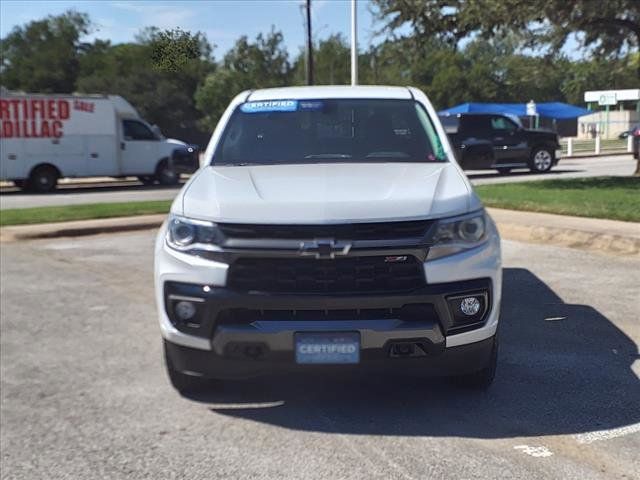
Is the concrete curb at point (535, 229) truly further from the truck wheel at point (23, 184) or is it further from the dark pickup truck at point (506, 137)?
the dark pickup truck at point (506, 137)

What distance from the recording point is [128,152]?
75.4 ft

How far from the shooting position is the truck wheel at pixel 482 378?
4262mm

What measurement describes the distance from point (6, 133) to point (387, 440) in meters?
20.1

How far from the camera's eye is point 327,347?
3723mm

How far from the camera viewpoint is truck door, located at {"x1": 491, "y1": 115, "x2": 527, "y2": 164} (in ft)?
74.9

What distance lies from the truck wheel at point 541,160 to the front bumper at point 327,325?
801 inches

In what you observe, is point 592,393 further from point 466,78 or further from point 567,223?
point 466,78

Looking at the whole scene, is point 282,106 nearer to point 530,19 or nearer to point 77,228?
point 77,228

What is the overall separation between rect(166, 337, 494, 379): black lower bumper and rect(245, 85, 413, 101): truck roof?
2184 millimetres

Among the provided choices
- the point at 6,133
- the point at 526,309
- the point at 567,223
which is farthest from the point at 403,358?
the point at 6,133

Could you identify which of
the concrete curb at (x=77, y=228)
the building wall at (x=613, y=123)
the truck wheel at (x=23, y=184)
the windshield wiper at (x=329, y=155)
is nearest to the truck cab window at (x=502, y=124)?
the concrete curb at (x=77, y=228)

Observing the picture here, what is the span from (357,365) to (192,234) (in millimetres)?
1085

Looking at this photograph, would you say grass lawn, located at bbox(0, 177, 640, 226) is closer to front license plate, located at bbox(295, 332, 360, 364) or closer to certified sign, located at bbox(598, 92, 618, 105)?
front license plate, located at bbox(295, 332, 360, 364)

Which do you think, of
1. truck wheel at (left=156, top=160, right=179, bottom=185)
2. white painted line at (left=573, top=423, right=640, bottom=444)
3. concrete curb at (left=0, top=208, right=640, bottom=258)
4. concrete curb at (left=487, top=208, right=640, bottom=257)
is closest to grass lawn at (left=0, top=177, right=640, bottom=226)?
concrete curb at (left=0, top=208, right=640, bottom=258)
